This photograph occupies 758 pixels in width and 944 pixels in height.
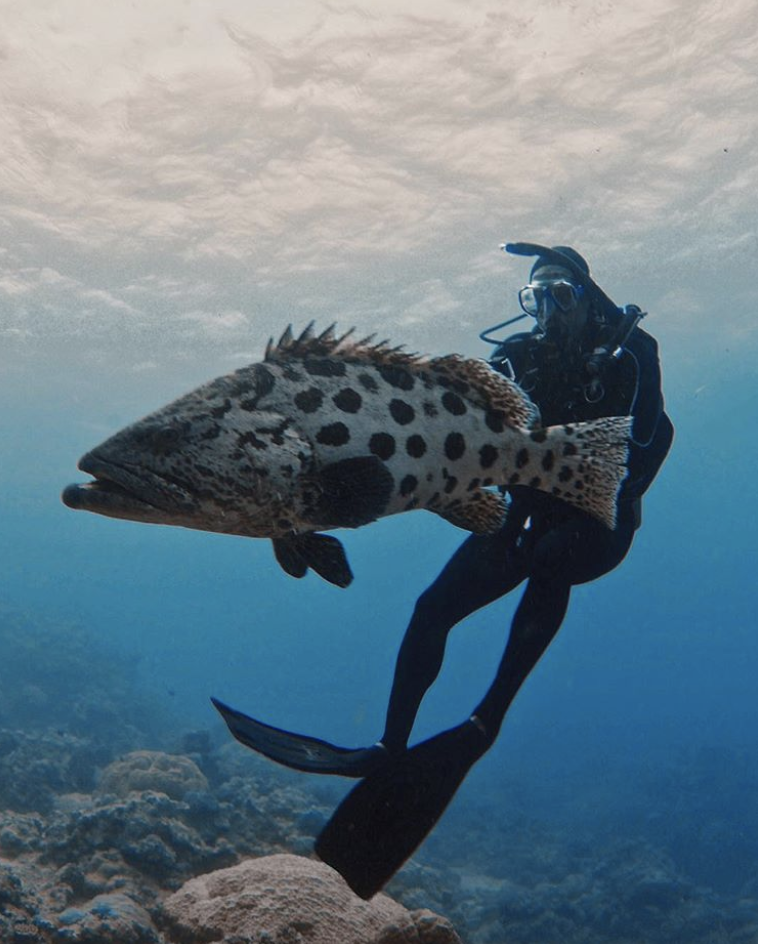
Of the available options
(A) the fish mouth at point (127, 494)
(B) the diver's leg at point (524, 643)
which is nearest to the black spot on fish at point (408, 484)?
(A) the fish mouth at point (127, 494)

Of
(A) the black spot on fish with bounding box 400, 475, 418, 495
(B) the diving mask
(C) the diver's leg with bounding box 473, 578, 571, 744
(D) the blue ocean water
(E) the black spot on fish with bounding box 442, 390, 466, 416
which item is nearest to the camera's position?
(A) the black spot on fish with bounding box 400, 475, 418, 495

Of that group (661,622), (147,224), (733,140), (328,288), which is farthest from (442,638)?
(661,622)

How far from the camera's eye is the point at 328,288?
22.4 m

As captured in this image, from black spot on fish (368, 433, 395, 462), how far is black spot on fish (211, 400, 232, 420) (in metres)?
0.71

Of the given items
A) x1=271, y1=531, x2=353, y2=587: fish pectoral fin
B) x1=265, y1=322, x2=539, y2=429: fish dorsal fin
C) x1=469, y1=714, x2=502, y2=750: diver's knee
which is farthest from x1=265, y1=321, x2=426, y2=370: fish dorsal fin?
x1=469, y1=714, x2=502, y2=750: diver's knee

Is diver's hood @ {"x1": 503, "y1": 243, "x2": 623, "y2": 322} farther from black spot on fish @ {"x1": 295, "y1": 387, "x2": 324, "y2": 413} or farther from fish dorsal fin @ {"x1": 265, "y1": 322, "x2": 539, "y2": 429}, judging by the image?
black spot on fish @ {"x1": 295, "y1": 387, "x2": 324, "y2": 413}

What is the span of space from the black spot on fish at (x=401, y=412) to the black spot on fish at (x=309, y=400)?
1.25ft

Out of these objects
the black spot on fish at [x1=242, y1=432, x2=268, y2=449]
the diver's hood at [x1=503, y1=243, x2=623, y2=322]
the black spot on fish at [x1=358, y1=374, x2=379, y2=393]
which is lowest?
the black spot on fish at [x1=242, y1=432, x2=268, y2=449]

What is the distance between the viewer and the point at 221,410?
3.52 m

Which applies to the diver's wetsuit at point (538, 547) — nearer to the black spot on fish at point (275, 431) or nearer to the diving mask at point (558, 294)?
the diving mask at point (558, 294)

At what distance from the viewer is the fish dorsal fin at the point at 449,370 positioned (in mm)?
3879

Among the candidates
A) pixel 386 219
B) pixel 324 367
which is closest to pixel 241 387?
pixel 324 367

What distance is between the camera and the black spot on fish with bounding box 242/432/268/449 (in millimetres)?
3424

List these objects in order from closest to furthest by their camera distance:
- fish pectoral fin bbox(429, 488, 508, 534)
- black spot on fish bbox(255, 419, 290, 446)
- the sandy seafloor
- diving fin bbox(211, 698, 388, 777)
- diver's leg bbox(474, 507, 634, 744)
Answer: black spot on fish bbox(255, 419, 290, 446), fish pectoral fin bbox(429, 488, 508, 534), diving fin bbox(211, 698, 388, 777), diver's leg bbox(474, 507, 634, 744), the sandy seafloor
